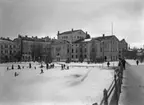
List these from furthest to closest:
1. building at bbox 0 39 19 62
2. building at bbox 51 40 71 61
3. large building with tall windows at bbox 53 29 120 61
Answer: building at bbox 51 40 71 61
large building with tall windows at bbox 53 29 120 61
building at bbox 0 39 19 62

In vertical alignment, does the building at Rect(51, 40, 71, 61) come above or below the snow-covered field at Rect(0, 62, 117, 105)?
above

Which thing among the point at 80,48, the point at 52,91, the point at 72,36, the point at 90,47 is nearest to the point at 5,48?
the point at 52,91

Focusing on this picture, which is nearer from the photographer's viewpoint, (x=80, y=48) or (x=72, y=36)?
(x=80, y=48)

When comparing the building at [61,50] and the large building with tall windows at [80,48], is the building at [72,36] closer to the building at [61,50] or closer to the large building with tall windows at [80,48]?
the large building with tall windows at [80,48]

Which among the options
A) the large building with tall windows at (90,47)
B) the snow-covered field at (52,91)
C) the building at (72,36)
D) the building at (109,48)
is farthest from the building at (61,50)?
the snow-covered field at (52,91)

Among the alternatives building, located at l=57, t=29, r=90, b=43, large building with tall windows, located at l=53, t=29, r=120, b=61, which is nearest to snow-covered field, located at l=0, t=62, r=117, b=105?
large building with tall windows, located at l=53, t=29, r=120, b=61

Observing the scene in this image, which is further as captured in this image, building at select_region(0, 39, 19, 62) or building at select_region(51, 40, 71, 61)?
building at select_region(51, 40, 71, 61)

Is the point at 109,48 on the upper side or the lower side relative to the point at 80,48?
lower

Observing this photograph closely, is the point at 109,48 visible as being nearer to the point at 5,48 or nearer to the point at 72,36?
the point at 72,36

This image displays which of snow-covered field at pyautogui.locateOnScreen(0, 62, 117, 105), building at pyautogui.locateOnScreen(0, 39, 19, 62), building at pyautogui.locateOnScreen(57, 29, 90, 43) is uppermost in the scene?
building at pyautogui.locateOnScreen(57, 29, 90, 43)

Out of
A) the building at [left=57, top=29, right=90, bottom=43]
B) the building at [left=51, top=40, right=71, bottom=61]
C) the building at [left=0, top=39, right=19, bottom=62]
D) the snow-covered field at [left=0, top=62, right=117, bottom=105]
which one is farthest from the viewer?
the building at [left=57, top=29, right=90, bottom=43]

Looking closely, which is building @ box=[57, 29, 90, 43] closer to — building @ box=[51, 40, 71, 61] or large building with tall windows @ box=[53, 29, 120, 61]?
large building with tall windows @ box=[53, 29, 120, 61]

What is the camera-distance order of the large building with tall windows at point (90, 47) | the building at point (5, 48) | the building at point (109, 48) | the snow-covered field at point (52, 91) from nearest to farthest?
the snow-covered field at point (52, 91) → the building at point (5, 48) → the building at point (109, 48) → the large building with tall windows at point (90, 47)

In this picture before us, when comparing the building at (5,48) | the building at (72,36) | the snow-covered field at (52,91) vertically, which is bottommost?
the snow-covered field at (52,91)
